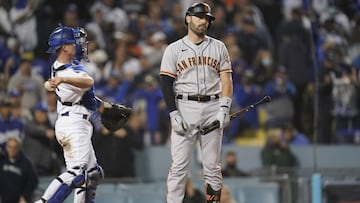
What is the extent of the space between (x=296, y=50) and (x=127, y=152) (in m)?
4.31

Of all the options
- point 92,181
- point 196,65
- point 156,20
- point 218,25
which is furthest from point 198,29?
point 156,20

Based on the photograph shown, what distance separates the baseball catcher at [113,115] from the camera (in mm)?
11779

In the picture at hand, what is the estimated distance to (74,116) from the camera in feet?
37.0

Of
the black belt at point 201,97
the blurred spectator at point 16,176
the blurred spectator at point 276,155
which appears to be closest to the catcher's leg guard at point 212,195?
the black belt at point 201,97

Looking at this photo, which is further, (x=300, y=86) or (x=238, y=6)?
(x=238, y=6)

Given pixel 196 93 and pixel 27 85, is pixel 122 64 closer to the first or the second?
pixel 27 85

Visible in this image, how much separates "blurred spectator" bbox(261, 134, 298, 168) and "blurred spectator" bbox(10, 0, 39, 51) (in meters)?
4.59

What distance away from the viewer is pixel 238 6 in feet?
69.7

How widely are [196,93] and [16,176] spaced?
170 inches

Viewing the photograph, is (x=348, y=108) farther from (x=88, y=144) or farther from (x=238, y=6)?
(x=88, y=144)

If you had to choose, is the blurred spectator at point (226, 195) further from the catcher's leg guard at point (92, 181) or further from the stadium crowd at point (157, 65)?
the catcher's leg guard at point (92, 181)

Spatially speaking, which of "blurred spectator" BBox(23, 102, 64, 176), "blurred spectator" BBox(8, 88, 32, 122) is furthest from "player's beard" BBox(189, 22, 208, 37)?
"blurred spectator" BBox(8, 88, 32, 122)

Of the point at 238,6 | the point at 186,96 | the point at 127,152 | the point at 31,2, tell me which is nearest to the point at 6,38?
the point at 31,2

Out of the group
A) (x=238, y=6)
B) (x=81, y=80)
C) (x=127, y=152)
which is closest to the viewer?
(x=81, y=80)
